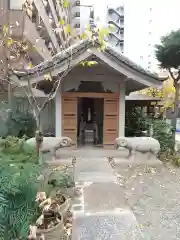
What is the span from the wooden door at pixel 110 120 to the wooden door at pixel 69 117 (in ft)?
3.51

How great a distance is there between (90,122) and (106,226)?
26.6 ft

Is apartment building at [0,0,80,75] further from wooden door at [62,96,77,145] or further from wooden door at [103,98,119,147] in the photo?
wooden door at [103,98,119,147]

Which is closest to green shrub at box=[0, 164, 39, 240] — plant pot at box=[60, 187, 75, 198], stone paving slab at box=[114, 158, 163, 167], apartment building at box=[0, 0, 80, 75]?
plant pot at box=[60, 187, 75, 198]

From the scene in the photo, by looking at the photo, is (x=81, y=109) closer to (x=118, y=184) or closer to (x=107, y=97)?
(x=107, y=97)

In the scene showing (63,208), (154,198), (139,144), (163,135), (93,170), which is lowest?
(154,198)

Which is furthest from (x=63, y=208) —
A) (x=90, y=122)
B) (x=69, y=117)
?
(x=90, y=122)

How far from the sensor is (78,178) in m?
5.70

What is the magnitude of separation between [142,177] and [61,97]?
3.97 m

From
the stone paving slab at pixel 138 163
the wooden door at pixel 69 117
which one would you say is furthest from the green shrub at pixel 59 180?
the wooden door at pixel 69 117

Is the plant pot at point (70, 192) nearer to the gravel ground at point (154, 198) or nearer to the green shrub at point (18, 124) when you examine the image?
the gravel ground at point (154, 198)

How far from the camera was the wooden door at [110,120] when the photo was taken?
28.4 ft

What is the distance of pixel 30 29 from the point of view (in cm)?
1303

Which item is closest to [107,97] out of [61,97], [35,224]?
[61,97]

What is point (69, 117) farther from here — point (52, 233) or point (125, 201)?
point (52, 233)
